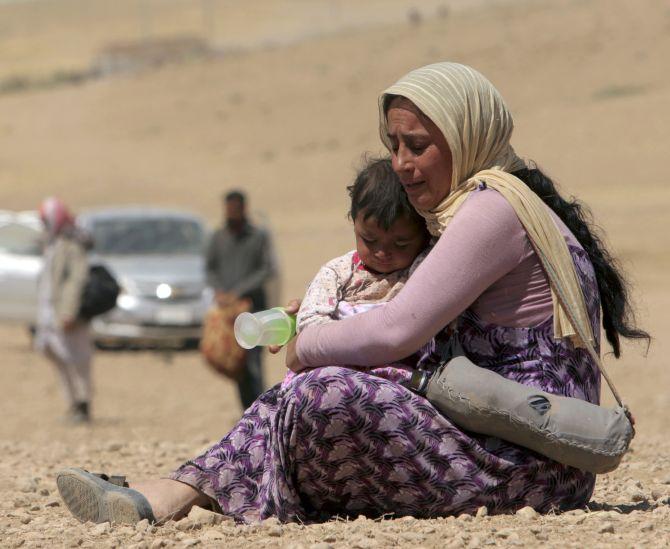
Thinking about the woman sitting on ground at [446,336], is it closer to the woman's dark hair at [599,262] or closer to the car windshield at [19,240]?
the woman's dark hair at [599,262]

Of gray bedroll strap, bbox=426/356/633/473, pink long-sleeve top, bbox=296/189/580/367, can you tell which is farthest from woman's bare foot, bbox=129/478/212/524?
gray bedroll strap, bbox=426/356/633/473

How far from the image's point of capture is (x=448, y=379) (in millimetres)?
4176

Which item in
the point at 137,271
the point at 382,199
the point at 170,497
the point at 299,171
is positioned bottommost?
the point at 170,497

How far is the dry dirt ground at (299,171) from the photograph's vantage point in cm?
447

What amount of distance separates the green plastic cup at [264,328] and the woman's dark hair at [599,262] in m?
0.88

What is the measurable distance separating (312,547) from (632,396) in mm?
8281

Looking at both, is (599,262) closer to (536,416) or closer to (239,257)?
(536,416)

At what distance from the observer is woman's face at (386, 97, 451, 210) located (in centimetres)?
436

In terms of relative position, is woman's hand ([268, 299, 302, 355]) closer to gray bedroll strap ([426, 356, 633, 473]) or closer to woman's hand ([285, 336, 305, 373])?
woman's hand ([285, 336, 305, 373])

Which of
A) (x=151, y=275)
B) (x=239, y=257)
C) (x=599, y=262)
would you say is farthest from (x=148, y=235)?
(x=599, y=262)

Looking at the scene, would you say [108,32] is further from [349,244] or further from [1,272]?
[1,272]

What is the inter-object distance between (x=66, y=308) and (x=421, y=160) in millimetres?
7015

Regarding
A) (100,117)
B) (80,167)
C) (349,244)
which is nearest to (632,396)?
(349,244)

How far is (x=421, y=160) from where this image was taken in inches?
172
